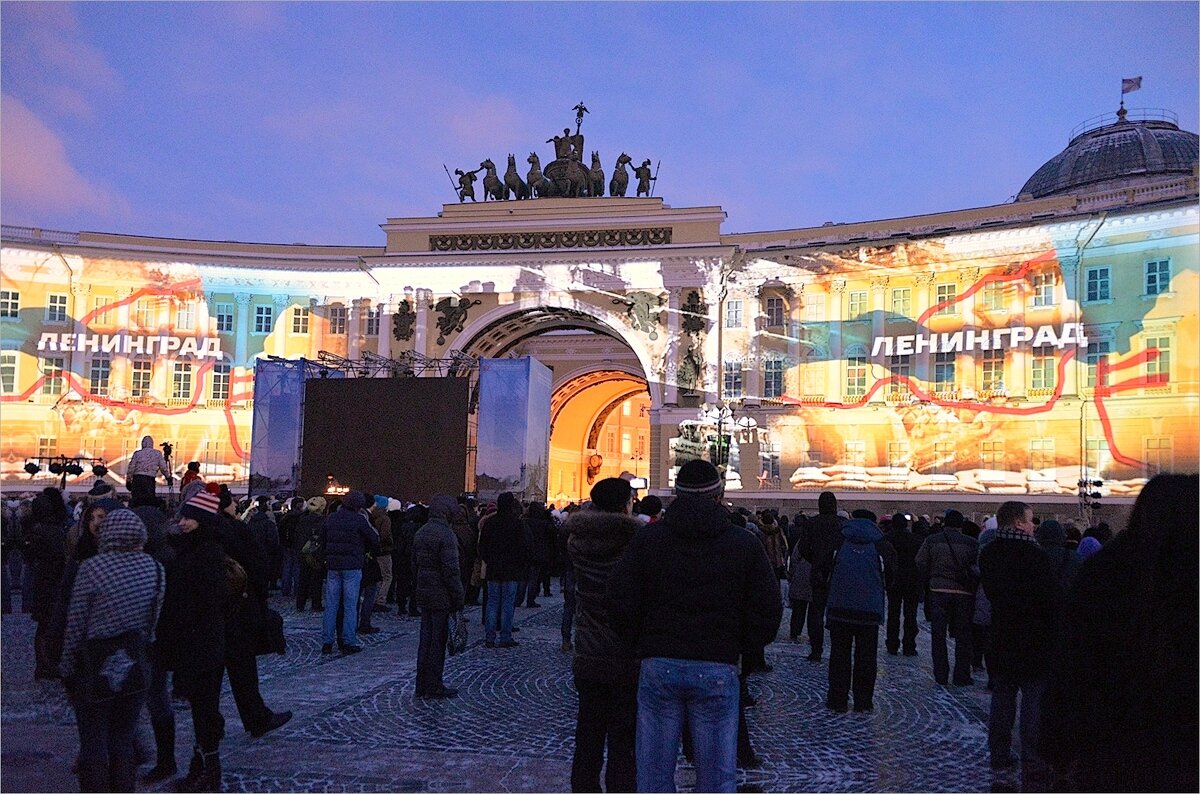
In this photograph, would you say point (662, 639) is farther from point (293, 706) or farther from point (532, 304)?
point (532, 304)

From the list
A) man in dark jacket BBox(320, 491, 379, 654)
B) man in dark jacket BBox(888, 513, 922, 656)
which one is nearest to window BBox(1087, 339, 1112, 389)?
man in dark jacket BBox(888, 513, 922, 656)

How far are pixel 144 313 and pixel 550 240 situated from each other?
Result: 15.8 m

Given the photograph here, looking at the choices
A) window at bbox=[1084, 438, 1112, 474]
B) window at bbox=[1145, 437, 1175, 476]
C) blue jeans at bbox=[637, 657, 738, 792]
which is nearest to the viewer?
blue jeans at bbox=[637, 657, 738, 792]

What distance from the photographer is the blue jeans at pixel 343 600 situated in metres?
10.9

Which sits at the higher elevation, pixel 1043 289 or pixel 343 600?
pixel 1043 289

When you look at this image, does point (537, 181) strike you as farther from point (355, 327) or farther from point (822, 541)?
point (822, 541)

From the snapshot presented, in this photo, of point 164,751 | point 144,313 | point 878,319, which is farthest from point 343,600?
point 144,313

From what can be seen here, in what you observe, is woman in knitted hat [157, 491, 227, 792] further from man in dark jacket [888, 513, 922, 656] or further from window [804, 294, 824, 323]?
window [804, 294, 824, 323]

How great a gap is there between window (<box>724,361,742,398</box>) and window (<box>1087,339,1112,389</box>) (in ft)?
35.5

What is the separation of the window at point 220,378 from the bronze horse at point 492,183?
1193cm

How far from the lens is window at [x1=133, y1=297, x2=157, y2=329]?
125 ft

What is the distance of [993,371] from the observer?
31.5 meters

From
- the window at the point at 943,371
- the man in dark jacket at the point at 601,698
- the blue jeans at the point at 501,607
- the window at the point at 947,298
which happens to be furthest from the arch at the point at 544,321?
the man in dark jacket at the point at 601,698

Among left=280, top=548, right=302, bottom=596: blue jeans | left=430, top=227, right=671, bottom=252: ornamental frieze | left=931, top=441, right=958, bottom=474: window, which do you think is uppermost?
left=430, top=227, right=671, bottom=252: ornamental frieze
